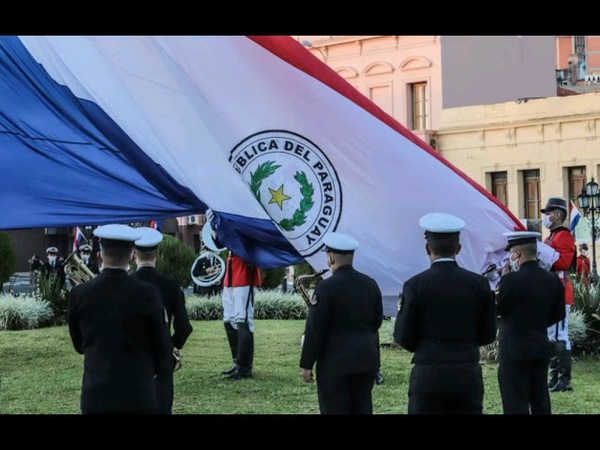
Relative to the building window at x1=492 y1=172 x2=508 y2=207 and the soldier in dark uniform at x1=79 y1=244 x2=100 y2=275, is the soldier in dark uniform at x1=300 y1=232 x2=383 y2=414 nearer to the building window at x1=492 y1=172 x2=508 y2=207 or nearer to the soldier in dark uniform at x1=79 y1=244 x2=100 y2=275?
the soldier in dark uniform at x1=79 y1=244 x2=100 y2=275

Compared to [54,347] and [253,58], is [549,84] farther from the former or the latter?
[253,58]

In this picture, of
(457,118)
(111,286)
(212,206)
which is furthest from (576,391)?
(457,118)

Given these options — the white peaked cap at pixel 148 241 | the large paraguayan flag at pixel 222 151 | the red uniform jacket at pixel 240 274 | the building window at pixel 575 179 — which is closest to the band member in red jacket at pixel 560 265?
the large paraguayan flag at pixel 222 151

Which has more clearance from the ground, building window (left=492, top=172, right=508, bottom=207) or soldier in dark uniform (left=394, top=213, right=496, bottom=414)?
building window (left=492, top=172, right=508, bottom=207)

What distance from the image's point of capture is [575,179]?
41344mm

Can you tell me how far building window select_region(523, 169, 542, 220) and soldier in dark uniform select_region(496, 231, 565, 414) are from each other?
35.0m

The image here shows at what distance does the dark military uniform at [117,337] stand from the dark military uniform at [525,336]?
2.89 m

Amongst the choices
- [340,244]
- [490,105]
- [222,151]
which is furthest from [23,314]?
[490,105]

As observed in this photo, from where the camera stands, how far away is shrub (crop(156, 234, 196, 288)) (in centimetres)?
2566

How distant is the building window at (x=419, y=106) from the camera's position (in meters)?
47.5

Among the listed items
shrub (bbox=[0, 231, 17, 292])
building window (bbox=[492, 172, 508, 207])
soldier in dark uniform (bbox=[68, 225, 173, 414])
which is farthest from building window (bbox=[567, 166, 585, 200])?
soldier in dark uniform (bbox=[68, 225, 173, 414])

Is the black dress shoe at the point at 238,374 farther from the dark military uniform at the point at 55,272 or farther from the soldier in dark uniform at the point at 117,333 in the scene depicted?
the dark military uniform at the point at 55,272

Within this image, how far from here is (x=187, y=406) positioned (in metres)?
10.2

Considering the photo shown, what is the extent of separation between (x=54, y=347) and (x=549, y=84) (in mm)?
37881
